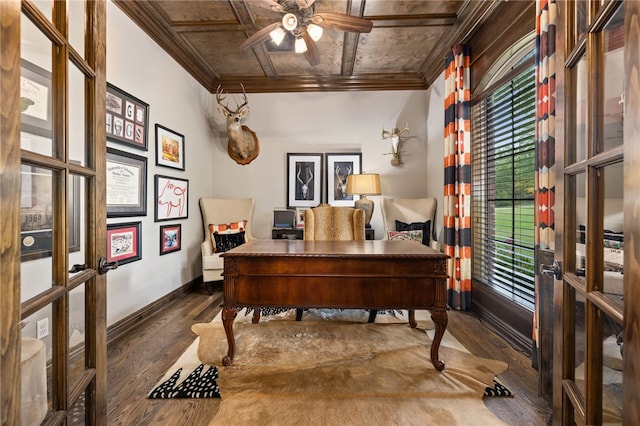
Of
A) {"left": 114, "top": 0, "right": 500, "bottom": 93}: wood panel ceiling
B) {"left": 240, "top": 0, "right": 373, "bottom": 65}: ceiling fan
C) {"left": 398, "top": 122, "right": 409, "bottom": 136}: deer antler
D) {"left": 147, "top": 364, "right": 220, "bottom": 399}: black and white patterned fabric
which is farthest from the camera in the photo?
{"left": 398, "top": 122, "right": 409, "bottom": 136}: deer antler

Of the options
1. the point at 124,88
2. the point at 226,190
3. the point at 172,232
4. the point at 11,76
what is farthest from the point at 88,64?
the point at 226,190

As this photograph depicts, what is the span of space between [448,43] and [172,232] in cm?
383

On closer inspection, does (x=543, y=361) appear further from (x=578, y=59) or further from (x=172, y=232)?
(x=172, y=232)

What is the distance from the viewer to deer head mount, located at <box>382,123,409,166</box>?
13.6ft

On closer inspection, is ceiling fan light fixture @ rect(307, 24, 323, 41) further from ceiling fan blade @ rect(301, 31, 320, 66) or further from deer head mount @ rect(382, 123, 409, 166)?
deer head mount @ rect(382, 123, 409, 166)

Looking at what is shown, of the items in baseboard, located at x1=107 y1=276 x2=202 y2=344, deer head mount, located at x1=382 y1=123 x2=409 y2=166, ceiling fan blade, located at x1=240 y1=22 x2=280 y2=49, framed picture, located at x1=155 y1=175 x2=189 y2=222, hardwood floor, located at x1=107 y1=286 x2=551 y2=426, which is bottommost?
hardwood floor, located at x1=107 y1=286 x2=551 y2=426

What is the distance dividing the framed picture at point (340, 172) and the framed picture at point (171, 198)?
201 centimetres

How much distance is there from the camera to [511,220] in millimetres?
2434

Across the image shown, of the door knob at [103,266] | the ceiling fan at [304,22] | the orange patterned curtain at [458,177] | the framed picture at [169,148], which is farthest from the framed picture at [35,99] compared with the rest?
the orange patterned curtain at [458,177]

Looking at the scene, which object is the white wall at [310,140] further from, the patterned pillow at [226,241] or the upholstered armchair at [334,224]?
the upholstered armchair at [334,224]

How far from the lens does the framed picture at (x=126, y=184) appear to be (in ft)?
7.70

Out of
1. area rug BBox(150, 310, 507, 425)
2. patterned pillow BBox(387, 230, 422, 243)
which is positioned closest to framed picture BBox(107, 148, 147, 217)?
area rug BBox(150, 310, 507, 425)

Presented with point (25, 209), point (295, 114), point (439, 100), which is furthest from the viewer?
point (295, 114)

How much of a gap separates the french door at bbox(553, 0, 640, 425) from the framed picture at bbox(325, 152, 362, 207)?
3.35 metres
